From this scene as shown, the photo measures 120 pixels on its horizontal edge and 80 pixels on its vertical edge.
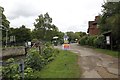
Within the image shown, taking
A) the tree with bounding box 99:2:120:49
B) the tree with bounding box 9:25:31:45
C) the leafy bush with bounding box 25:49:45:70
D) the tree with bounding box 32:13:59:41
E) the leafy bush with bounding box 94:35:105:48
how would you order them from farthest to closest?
the tree with bounding box 32:13:59:41 < the tree with bounding box 9:25:31:45 < the leafy bush with bounding box 94:35:105:48 < the tree with bounding box 99:2:120:49 < the leafy bush with bounding box 25:49:45:70

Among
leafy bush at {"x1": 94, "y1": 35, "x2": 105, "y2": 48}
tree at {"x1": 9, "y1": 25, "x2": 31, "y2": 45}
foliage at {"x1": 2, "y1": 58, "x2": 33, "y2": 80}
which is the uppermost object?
tree at {"x1": 9, "y1": 25, "x2": 31, "y2": 45}

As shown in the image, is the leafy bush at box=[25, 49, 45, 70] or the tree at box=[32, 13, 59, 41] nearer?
the leafy bush at box=[25, 49, 45, 70]

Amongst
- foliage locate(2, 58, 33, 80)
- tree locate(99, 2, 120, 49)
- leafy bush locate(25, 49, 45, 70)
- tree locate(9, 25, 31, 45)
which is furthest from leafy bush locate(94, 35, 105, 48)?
tree locate(9, 25, 31, 45)

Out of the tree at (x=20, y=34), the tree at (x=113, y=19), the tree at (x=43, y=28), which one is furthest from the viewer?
the tree at (x=43, y=28)

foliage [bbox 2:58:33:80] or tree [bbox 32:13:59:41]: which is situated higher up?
tree [bbox 32:13:59:41]

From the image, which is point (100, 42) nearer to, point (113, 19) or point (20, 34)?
point (113, 19)

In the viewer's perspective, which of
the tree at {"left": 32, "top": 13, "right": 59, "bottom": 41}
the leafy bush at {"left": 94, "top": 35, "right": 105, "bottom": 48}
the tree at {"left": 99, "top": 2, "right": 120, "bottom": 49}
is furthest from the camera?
the tree at {"left": 32, "top": 13, "right": 59, "bottom": 41}

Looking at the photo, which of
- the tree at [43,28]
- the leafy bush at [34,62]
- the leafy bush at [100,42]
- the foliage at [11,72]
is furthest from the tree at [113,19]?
the tree at [43,28]

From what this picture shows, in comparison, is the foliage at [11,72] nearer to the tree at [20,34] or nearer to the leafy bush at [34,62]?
the leafy bush at [34,62]

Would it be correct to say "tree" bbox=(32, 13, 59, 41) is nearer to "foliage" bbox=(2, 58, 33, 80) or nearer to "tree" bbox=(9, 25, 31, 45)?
"tree" bbox=(9, 25, 31, 45)

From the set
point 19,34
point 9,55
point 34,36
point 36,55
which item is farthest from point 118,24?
point 34,36

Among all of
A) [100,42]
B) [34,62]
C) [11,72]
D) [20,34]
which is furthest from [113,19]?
[20,34]

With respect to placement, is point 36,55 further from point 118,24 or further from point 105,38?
point 105,38

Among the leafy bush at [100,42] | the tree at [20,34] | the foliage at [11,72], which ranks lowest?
the foliage at [11,72]
